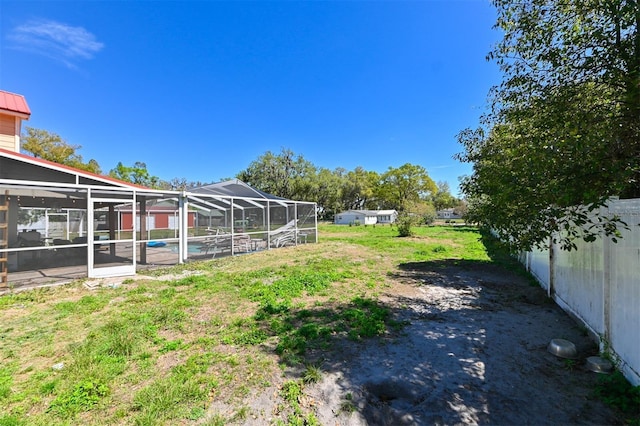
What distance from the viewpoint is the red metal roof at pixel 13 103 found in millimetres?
10328

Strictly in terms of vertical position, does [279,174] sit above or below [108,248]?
above

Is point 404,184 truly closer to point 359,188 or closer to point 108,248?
point 359,188

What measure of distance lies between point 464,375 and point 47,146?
133 ft

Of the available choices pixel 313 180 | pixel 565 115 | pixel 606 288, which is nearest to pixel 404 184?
pixel 313 180

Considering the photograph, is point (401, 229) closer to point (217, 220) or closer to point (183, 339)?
point (217, 220)

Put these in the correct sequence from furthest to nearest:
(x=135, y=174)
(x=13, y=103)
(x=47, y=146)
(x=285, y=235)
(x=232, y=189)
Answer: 1. (x=135, y=174)
2. (x=47, y=146)
3. (x=285, y=235)
4. (x=232, y=189)
5. (x=13, y=103)

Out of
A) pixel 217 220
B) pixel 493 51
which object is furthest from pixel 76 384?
pixel 217 220

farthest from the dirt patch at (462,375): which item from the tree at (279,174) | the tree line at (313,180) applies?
the tree at (279,174)

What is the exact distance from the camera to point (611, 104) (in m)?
2.61

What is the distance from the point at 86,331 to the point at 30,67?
47.3ft

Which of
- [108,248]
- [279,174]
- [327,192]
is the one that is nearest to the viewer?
[108,248]

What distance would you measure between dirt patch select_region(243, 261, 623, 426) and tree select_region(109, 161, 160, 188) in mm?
48799

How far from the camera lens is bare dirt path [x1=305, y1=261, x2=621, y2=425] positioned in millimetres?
2230

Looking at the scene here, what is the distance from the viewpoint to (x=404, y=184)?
56.4 meters
